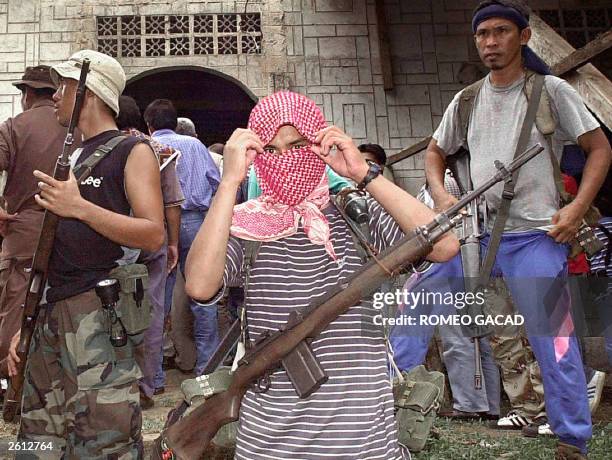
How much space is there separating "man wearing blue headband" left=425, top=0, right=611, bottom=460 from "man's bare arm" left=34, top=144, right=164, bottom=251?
1374mm

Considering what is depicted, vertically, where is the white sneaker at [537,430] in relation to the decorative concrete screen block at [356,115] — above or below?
below

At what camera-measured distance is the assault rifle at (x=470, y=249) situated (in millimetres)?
3508

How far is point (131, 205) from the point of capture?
2.80 metres

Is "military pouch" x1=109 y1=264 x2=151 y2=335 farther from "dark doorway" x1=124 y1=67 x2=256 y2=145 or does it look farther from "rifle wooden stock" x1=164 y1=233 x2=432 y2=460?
"dark doorway" x1=124 y1=67 x2=256 y2=145

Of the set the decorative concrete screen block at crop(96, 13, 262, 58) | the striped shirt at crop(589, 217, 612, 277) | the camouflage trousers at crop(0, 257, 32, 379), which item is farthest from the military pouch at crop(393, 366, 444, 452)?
the decorative concrete screen block at crop(96, 13, 262, 58)

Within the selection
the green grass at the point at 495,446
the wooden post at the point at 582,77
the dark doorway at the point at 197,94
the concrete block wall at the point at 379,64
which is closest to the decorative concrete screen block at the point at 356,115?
the concrete block wall at the point at 379,64

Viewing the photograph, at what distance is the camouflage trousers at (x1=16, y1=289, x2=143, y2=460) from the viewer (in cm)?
269

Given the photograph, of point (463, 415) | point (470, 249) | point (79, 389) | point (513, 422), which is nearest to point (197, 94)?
point (463, 415)

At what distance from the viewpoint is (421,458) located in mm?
3631

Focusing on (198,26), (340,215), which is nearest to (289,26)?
(198,26)

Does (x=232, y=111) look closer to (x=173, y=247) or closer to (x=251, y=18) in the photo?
(x=251, y=18)

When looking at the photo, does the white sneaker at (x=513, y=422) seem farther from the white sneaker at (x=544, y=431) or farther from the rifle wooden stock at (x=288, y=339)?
the rifle wooden stock at (x=288, y=339)

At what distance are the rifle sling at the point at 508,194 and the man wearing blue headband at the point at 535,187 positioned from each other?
0.09 ft

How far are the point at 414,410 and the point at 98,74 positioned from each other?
5.70 feet
